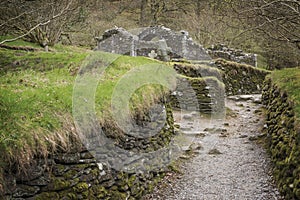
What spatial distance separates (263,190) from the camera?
19.6 ft

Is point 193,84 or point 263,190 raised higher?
point 193,84

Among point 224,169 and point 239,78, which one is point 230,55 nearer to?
point 239,78

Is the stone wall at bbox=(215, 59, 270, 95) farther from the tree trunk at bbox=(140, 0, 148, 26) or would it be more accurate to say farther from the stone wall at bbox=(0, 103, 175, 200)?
the stone wall at bbox=(0, 103, 175, 200)

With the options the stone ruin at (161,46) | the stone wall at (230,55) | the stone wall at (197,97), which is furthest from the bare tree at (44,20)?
the stone wall at (230,55)

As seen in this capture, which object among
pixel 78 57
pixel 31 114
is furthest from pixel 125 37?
pixel 31 114

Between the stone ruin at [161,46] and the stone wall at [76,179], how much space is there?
10149 millimetres

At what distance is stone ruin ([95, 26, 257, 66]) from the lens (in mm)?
15648

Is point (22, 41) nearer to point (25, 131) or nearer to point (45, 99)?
point (45, 99)

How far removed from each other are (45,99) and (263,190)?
4462 mm

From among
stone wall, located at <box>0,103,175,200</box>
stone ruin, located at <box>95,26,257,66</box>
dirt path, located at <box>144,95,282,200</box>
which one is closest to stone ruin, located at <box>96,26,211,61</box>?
stone ruin, located at <box>95,26,257,66</box>

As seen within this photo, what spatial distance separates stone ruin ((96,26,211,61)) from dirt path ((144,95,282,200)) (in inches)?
247

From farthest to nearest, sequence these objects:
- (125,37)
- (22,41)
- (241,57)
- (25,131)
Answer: (241,57) < (125,37) < (22,41) < (25,131)

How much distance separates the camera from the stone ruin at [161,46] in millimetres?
15648

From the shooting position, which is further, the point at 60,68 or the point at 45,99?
the point at 60,68
